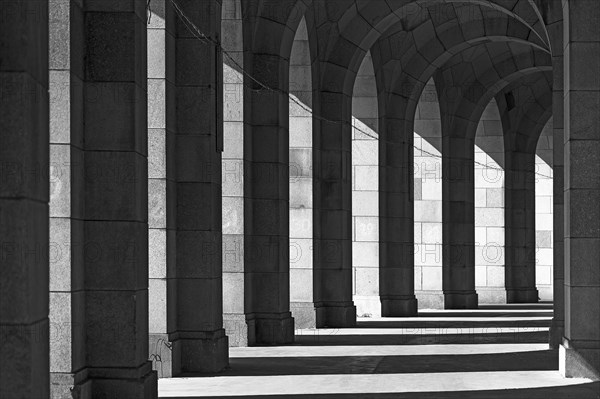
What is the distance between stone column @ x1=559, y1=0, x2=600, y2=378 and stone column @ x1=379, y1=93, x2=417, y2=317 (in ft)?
49.3

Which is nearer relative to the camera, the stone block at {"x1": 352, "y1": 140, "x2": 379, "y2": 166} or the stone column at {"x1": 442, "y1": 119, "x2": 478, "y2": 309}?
the stone block at {"x1": 352, "y1": 140, "x2": 379, "y2": 166}

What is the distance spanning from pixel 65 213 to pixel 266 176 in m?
9.98

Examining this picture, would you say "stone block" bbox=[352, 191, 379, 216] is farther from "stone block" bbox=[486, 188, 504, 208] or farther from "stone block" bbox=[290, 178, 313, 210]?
"stone block" bbox=[486, 188, 504, 208]

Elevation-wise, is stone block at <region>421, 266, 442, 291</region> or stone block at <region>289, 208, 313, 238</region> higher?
stone block at <region>289, 208, 313, 238</region>

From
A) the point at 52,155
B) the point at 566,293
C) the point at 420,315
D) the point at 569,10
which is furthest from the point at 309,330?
the point at 52,155

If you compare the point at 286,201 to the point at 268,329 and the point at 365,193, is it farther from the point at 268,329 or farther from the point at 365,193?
the point at 365,193

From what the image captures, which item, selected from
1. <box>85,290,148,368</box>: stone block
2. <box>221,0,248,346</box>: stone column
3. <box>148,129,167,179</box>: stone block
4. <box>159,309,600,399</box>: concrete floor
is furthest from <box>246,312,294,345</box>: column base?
<box>85,290,148,368</box>: stone block

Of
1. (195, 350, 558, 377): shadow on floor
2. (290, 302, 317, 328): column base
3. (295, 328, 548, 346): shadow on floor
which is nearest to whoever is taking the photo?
(195, 350, 558, 377): shadow on floor

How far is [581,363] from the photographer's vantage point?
16203mm

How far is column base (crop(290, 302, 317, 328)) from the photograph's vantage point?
85.6 feet

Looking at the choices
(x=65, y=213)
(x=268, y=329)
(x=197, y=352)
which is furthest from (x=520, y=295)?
(x=65, y=213)

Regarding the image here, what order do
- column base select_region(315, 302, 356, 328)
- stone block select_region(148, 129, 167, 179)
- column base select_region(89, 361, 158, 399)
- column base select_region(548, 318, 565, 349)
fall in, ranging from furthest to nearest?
column base select_region(315, 302, 356, 328), column base select_region(548, 318, 565, 349), stone block select_region(148, 129, 167, 179), column base select_region(89, 361, 158, 399)
